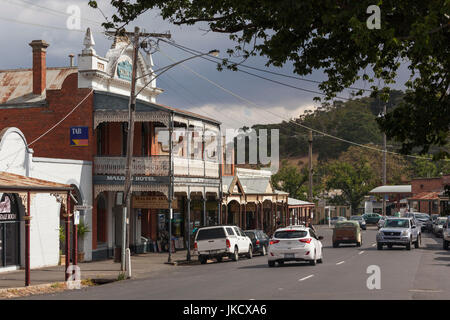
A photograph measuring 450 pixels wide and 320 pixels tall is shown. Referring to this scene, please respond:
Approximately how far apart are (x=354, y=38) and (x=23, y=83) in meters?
32.7

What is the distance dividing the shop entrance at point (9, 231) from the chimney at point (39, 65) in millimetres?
10999

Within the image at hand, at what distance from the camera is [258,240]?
130 feet

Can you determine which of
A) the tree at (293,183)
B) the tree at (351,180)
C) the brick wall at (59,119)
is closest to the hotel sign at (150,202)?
the brick wall at (59,119)

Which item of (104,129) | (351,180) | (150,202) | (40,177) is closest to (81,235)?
(40,177)

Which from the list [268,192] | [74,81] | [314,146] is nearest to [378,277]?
[74,81]

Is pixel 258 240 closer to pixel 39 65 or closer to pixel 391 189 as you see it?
pixel 39 65

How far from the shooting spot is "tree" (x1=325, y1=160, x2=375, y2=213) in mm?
102769

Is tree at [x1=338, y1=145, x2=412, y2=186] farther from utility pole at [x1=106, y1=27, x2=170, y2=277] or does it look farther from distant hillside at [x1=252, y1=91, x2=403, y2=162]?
utility pole at [x1=106, y1=27, x2=170, y2=277]

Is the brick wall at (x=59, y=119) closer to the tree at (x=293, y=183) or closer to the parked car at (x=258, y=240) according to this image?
the parked car at (x=258, y=240)

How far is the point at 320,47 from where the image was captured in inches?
526

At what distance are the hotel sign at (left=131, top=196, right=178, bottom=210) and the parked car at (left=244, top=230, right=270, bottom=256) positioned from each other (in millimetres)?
4881

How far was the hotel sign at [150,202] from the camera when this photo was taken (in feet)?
124

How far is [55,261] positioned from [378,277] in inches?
584

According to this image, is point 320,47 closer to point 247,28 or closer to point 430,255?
point 247,28
